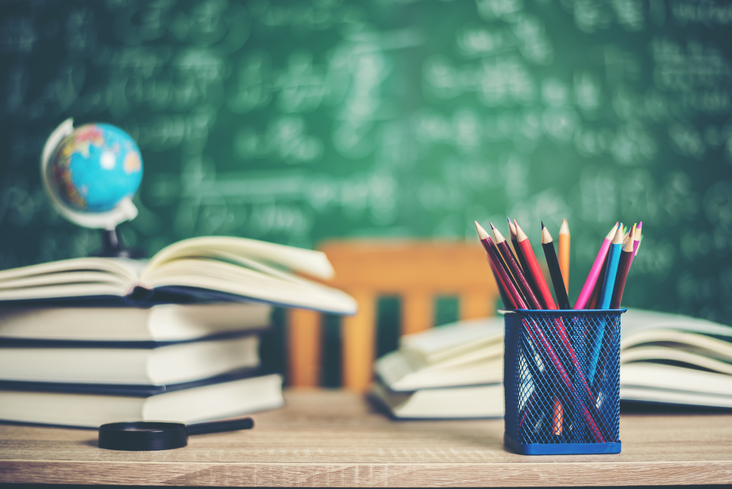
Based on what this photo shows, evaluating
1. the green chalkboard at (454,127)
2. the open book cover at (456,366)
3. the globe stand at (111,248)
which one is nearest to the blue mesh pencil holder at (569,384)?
the open book cover at (456,366)

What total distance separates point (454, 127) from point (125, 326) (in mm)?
1343

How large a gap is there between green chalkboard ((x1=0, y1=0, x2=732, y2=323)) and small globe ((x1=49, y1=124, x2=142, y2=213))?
3.14 feet

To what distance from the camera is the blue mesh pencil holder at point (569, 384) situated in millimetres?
434

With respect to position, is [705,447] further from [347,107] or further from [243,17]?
[243,17]

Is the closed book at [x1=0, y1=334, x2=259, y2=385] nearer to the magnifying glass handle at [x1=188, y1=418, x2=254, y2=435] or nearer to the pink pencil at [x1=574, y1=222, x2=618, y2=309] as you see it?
the magnifying glass handle at [x1=188, y1=418, x2=254, y2=435]

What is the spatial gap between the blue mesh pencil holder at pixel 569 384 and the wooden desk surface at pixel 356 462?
0.02 meters

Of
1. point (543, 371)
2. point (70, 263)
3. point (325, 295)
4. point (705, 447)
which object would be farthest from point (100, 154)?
point (705, 447)

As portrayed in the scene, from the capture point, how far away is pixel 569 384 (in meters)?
0.43

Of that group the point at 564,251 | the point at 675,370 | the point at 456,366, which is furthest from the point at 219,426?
the point at 675,370

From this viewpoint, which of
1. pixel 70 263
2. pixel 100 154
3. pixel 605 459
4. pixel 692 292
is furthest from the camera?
pixel 692 292

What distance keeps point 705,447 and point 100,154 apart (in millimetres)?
753

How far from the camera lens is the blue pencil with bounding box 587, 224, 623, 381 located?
43 centimetres

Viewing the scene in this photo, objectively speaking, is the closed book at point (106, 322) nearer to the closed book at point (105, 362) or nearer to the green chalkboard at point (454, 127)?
the closed book at point (105, 362)

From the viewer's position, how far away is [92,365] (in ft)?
1.72
